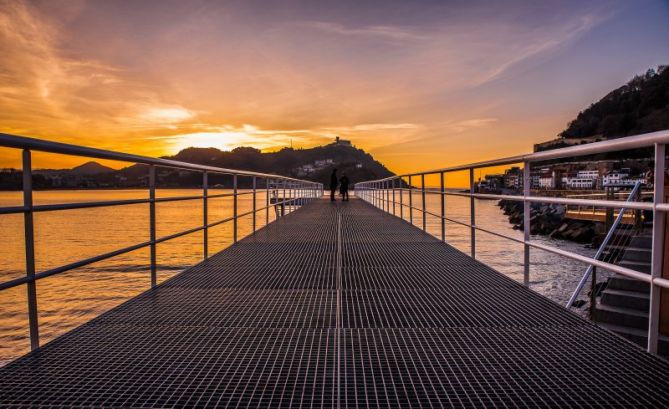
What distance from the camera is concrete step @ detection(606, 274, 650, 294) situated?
731 centimetres

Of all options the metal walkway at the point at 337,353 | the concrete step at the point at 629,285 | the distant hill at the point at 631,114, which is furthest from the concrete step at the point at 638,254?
the distant hill at the point at 631,114

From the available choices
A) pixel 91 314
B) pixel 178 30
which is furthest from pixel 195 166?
pixel 91 314

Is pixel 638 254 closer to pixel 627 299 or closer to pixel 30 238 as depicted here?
pixel 627 299

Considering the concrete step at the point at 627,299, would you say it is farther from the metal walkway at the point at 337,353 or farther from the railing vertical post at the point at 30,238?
the railing vertical post at the point at 30,238

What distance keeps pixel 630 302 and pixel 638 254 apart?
2.79 feet

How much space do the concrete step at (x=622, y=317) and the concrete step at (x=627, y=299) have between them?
0.07 meters

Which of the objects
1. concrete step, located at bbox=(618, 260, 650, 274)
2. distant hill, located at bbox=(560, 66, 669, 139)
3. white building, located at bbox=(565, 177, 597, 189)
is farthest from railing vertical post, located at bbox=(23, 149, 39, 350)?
distant hill, located at bbox=(560, 66, 669, 139)

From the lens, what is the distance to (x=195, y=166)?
4816 mm

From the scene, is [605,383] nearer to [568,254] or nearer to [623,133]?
[568,254]

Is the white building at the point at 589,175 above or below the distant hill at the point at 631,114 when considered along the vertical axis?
below

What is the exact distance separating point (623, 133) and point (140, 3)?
86.8 meters

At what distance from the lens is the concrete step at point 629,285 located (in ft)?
24.0

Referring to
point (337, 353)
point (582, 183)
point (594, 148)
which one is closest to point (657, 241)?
point (594, 148)

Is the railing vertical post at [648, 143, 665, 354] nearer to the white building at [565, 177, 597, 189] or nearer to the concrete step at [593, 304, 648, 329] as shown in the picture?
the concrete step at [593, 304, 648, 329]
